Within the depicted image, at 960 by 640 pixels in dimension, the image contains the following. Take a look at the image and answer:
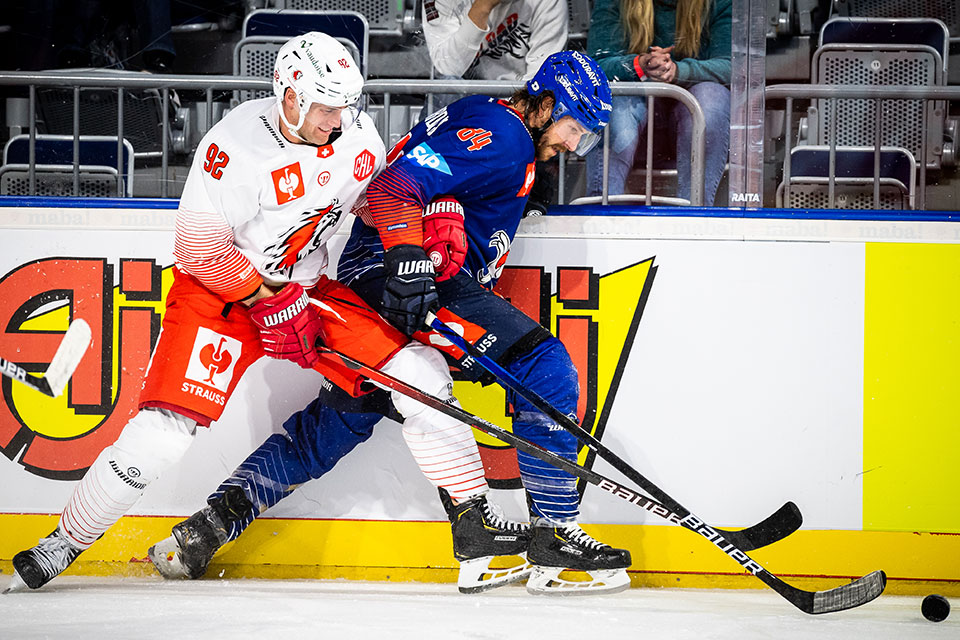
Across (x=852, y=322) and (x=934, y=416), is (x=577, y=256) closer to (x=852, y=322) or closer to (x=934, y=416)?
(x=852, y=322)

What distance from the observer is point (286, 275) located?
2.69 meters

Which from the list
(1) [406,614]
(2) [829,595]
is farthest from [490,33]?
(2) [829,595]

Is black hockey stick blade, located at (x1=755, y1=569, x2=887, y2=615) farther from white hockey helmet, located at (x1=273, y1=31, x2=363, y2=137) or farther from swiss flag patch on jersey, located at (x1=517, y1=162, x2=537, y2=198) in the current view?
white hockey helmet, located at (x1=273, y1=31, x2=363, y2=137)

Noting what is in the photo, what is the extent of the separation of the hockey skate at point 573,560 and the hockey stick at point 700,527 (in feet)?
0.60

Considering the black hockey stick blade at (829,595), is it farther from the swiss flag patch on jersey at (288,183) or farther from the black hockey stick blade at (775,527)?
the swiss flag patch on jersey at (288,183)

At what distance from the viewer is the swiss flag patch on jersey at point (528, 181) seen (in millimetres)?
2768

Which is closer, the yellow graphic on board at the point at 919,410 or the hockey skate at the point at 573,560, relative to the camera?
the hockey skate at the point at 573,560

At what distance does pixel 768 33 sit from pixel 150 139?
193 centimetres

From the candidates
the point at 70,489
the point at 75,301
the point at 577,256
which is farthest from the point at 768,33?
the point at 70,489

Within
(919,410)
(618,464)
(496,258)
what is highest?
(496,258)

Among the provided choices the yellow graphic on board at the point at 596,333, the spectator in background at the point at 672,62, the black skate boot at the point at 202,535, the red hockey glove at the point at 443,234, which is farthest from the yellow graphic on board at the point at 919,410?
the black skate boot at the point at 202,535

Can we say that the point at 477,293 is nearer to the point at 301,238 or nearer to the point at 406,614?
the point at 301,238

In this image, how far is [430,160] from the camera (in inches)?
106

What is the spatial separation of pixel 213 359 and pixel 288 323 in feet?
0.73
